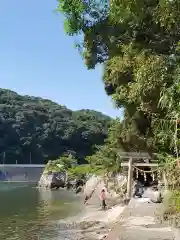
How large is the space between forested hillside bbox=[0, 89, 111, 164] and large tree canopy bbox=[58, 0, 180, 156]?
288 feet

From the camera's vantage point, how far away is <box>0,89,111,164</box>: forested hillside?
10912 cm

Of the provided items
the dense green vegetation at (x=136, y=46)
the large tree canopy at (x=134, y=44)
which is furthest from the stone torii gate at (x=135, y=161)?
the dense green vegetation at (x=136, y=46)

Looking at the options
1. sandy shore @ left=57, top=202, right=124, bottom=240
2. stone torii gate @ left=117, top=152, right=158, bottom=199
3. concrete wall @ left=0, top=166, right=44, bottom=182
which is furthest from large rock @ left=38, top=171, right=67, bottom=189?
sandy shore @ left=57, top=202, right=124, bottom=240

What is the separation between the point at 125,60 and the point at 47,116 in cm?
10332

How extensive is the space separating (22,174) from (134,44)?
83898 millimetres

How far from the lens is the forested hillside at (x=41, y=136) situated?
109125mm

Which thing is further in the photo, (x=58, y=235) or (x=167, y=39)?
(x=58, y=235)

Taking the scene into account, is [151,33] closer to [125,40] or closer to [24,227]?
[125,40]

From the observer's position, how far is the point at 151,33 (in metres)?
18.4

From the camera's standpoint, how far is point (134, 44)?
59.2 feet

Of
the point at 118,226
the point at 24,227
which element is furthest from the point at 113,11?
the point at 24,227

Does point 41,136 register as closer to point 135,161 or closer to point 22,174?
point 22,174

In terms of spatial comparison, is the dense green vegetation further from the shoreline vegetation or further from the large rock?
the large rock

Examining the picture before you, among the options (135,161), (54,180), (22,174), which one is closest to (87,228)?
(135,161)
